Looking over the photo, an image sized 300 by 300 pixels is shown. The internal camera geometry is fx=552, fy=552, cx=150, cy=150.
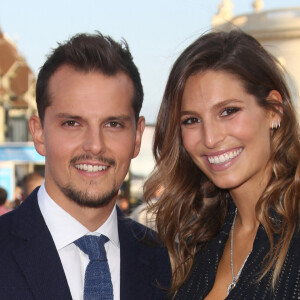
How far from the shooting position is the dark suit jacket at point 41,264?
256cm

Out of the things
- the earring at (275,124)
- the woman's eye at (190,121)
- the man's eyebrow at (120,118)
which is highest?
the man's eyebrow at (120,118)

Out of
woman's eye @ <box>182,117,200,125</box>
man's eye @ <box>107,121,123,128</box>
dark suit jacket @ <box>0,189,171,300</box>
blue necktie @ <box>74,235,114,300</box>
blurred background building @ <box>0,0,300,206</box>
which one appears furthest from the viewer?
blurred background building @ <box>0,0,300,206</box>

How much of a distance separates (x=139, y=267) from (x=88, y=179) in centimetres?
58

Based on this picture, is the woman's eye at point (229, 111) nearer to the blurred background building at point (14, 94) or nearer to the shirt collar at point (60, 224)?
the shirt collar at point (60, 224)

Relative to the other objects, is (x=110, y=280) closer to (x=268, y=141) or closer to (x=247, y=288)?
(x=247, y=288)

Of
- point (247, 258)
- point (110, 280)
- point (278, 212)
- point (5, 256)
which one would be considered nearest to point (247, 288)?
point (247, 258)

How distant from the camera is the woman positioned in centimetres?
281

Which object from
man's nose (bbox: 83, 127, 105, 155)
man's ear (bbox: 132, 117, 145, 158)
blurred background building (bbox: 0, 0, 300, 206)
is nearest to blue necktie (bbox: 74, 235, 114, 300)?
man's nose (bbox: 83, 127, 105, 155)

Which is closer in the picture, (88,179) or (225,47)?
(88,179)

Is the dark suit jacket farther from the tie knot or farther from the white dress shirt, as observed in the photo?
the tie knot

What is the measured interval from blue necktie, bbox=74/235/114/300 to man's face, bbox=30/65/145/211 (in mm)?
194

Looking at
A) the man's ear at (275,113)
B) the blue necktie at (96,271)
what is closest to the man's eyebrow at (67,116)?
the blue necktie at (96,271)

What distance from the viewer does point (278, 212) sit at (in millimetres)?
2885

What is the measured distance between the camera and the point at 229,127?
2912 millimetres
